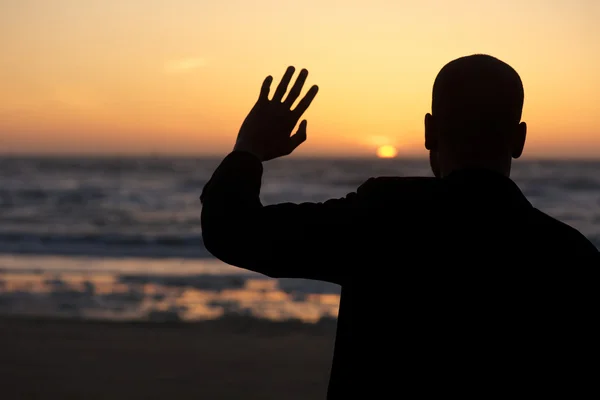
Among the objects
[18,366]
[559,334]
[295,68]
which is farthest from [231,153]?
[18,366]

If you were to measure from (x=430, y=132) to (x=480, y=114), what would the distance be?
0.10 m

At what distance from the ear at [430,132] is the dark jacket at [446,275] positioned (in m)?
0.11

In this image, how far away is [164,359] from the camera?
6531mm

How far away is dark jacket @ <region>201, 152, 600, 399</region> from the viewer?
1.23 metres

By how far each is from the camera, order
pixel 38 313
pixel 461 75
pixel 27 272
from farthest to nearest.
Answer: pixel 27 272, pixel 38 313, pixel 461 75

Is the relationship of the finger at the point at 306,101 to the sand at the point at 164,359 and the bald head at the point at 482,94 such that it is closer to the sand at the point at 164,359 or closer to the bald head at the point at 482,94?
the bald head at the point at 482,94

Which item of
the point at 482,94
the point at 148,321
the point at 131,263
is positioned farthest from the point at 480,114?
the point at 131,263

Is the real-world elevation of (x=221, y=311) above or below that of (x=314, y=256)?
below

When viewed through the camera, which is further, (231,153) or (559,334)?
(231,153)

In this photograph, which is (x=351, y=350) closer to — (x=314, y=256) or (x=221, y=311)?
(x=314, y=256)

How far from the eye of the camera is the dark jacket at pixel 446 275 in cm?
123

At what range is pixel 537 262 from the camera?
1.23 metres

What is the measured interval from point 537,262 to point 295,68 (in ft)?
1.82

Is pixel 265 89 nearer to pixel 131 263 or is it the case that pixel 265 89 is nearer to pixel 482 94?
pixel 482 94
